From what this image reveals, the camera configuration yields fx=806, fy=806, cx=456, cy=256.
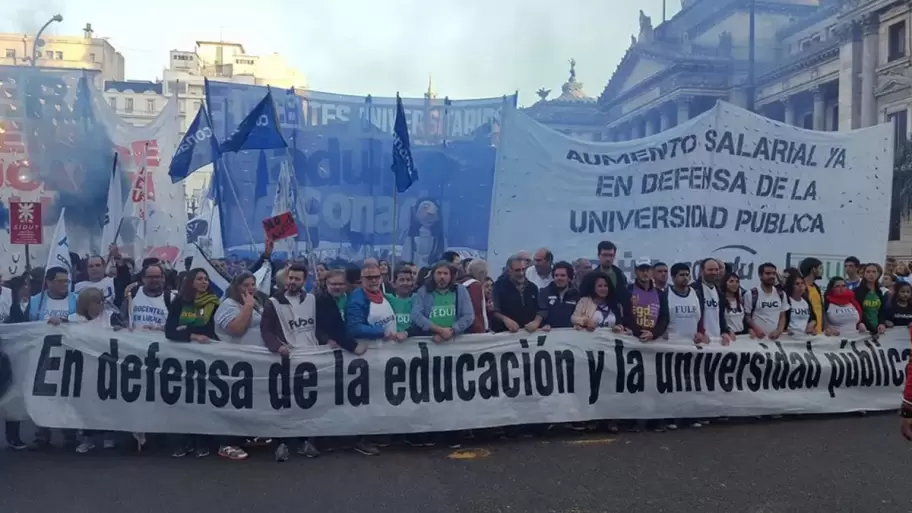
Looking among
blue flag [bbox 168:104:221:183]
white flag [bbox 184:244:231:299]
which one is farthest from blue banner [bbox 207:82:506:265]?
white flag [bbox 184:244:231:299]

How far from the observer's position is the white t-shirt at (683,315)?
24.7ft

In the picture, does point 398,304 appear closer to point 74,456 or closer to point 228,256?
point 74,456

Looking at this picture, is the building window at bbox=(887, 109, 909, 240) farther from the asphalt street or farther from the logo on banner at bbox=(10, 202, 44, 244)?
the logo on banner at bbox=(10, 202, 44, 244)

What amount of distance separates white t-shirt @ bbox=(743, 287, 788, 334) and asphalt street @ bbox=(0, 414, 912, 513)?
4.71 feet

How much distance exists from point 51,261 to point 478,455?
4726 mm

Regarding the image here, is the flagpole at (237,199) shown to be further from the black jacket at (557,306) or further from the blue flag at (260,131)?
the black jacket at (557,306)

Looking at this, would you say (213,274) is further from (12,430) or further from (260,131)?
(12,430)

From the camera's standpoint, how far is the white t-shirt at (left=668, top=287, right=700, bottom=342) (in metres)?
7.53

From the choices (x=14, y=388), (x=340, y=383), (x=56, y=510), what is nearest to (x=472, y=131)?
(x=340, y=383)

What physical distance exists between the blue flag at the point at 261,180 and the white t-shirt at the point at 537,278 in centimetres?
404

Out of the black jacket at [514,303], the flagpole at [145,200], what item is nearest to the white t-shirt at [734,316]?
the black jacket at [514,303]

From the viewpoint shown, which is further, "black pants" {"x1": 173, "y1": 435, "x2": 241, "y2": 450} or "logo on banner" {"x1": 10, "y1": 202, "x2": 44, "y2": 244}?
"logo on banner" {"x1": 10, "y1": 202, "x2": 44, "y2": 244}

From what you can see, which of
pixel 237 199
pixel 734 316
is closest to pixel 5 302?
pixel 237 199

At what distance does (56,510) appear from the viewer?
16.0 feet
